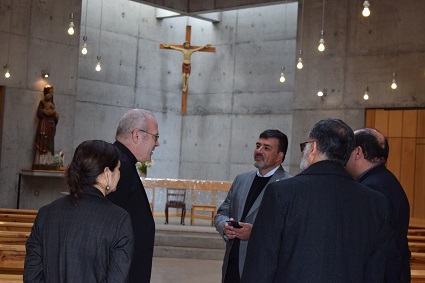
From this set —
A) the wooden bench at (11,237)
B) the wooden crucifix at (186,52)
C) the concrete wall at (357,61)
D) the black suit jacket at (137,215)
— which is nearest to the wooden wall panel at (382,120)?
the concrete wall at (357,61)

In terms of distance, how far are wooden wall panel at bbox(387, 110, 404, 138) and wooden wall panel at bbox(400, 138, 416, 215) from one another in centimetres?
21

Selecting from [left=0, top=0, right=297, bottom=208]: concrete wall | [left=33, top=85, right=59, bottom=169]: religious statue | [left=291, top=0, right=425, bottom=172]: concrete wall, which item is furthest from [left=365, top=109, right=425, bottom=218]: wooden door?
[left=33, top=85, right=59, bottom=169]: religious statue

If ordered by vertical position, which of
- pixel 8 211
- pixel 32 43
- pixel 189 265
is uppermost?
pixel 32 43

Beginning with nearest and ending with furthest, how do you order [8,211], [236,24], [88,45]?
[8,211], [88,45], [236,24]

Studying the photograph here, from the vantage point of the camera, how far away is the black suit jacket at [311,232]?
2.66 metres

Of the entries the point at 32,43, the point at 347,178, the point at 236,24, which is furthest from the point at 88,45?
the point at 347,178

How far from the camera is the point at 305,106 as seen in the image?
46.0ft

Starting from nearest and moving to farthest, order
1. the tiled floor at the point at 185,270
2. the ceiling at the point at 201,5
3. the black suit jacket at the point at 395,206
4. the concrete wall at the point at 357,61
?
the black suit jacket at the point at 395,206
the tiled floor at the point at 185,270
the concrete wall at the point at 357,61
the ceiling at the point at 201,5

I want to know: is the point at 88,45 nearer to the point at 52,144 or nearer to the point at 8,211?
the point at 52,144

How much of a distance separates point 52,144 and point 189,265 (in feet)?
15.0

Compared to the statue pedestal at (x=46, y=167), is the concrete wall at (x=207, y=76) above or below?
above

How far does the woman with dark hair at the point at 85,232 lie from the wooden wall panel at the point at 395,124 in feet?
39.0

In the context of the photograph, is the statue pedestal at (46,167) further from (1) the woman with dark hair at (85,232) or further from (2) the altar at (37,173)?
(1) the woman with dark hair at (85,232)

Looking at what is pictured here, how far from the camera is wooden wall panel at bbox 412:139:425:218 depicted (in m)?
13.2
